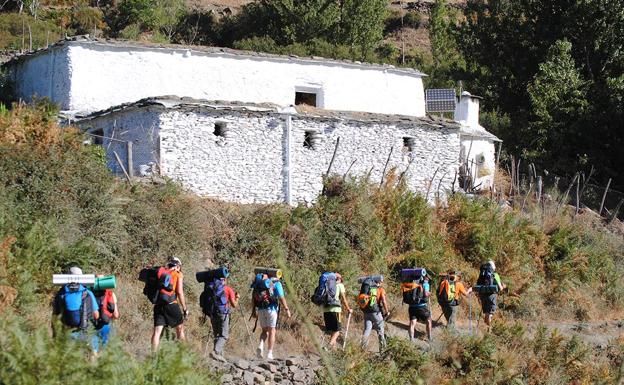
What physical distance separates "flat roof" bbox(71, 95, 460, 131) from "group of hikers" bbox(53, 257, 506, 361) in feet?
24.1

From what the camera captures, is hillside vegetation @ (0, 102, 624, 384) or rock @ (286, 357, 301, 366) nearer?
rock @ (286, 357, 301, 366)

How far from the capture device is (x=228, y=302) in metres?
17.3

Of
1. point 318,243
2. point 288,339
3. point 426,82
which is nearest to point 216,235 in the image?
point 318,243

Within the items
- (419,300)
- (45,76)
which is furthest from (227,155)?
(419,300)

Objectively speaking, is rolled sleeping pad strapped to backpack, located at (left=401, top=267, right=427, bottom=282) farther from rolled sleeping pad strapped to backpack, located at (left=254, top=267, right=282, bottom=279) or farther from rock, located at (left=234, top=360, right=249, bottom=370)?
rock, located at (left=234, top=360, right=249, bottom=370)

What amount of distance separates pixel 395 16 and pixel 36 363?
6074 cm

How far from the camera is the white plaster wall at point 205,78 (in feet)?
96.9

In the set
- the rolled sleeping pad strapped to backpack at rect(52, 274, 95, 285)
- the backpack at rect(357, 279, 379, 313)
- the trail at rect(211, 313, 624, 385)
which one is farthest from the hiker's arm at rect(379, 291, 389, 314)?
the rolled sleeping pad strapped to backpack at rect(52, 274, 95, 285)

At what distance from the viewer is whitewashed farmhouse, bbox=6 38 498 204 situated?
27109mm

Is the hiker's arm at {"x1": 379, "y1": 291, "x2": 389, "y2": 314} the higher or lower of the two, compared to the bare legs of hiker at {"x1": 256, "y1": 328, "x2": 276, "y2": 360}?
higher

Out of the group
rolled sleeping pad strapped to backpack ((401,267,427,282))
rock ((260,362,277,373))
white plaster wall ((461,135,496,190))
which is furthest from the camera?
white plaster wall ((461,135,496,190))

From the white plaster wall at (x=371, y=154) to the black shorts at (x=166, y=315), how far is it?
1169 cm

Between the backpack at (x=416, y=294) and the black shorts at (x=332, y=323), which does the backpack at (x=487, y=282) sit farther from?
the black shorts at (x=332, y=323)

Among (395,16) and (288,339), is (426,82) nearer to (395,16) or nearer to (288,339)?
(395,16)
